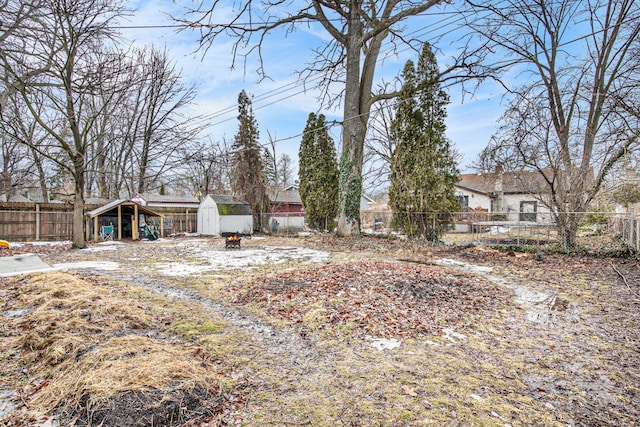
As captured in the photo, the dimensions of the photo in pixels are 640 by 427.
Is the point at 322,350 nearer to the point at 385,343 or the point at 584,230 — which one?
the point at 385,343

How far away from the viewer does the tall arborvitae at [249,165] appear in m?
21.8

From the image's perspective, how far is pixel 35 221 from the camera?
16391 mm

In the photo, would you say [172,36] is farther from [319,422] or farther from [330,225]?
[330,225]

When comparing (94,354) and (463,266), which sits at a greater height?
(94,354)

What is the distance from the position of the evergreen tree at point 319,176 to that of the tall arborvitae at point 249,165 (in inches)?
118

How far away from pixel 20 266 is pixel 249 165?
586 inches

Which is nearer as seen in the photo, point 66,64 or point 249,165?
point 66,64

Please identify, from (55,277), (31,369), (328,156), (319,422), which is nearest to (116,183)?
(328,156)

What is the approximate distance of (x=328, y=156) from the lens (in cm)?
2047

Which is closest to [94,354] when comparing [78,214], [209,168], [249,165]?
[78,214]

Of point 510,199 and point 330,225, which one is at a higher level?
point 510,199

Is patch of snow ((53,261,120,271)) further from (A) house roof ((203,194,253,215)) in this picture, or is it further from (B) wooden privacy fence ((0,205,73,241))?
(A) house roof ((203,194,253,215))

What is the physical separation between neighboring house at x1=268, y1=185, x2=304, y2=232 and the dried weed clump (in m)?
15.8

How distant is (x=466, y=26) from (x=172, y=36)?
31.3 ft
